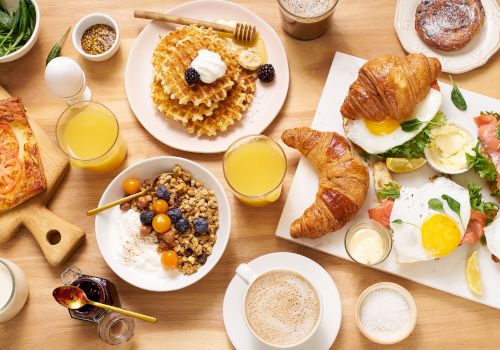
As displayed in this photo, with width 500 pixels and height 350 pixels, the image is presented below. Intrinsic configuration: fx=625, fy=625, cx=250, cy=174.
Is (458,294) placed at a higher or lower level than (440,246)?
lower

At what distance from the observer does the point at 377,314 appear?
2463 millimetres

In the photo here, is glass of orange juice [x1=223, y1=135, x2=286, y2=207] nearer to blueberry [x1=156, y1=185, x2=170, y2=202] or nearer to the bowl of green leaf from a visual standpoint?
blueberry [x1=156, y1=185, x2=170, y2=202]

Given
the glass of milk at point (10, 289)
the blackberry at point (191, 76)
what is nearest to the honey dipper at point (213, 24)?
the blackberry at point (191, 76)

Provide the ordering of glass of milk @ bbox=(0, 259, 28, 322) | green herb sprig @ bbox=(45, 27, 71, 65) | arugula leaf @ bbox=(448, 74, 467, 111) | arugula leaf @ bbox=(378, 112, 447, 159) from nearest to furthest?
glass of milk @ bbox=(0, 259, 28, 322), arugula leaf @ bbox=(378, 112, 447, 159), arugula leaf @ bbox=(448, 74, 467, 111), green herb sprig @ bbox=(45, 27, 71, 65)

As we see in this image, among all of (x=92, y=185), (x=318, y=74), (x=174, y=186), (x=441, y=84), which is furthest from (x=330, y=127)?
(x=92, y=185)

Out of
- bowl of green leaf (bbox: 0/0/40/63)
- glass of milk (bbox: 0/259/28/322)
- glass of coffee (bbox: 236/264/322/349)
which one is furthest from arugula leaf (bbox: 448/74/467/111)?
glass of milk (bbox: 0/259/28/322)

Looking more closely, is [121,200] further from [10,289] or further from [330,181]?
[330,181]

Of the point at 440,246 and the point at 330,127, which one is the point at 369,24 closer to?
A: the point at 330,127

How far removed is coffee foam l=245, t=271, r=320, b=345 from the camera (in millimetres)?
2355

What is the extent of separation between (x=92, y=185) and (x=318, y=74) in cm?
109

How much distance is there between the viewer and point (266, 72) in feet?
8.73

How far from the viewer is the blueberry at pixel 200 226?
8.13 feet

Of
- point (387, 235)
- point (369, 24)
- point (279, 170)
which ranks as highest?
point (369, 24)

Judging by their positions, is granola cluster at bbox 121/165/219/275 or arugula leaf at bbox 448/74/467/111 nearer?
granola cluster at bbox 121/165/219/275
